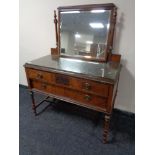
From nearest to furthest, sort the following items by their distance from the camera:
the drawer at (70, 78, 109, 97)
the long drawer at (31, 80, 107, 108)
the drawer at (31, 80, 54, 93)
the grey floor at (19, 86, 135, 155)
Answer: the drawer at (70, 78, 109, 97) < the long drawer at (31, 80, 107, 108) < the grey floor at (19, 86, 135, 155) < the drawer at (31, 80, 54, 93)

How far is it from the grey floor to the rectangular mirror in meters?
0.79

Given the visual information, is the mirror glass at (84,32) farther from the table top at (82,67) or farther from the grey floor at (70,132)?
the grey floor at (70,132)

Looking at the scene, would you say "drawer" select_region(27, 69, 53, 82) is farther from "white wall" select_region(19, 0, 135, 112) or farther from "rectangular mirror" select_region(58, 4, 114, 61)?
"white wall" select_region(19, 0, 135, 112)

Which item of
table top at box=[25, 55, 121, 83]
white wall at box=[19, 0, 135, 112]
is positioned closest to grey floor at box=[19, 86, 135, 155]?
white wall at box=[19, 0, 135, 112]

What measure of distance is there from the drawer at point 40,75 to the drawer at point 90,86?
264 mm

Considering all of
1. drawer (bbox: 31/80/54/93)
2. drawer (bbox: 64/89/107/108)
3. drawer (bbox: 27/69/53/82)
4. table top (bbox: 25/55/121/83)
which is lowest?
drawer (bbox: 64/89/107/108)

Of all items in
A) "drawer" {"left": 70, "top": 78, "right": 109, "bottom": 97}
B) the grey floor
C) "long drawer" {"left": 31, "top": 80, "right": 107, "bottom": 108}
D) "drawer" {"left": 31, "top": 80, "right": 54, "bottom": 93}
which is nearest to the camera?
"drawer" {"left": 70, "top": 78, "right": 109, "bottom": 97}

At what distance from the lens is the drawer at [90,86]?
1.20 m

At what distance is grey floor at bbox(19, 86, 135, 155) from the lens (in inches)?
55.6

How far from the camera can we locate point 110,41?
1.48 metres

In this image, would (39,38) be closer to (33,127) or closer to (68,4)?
(68,4)
